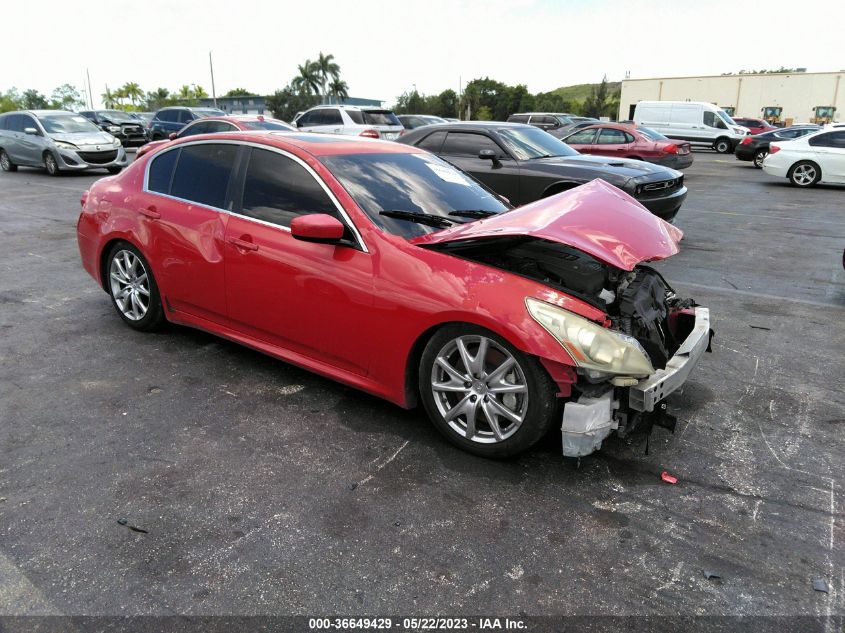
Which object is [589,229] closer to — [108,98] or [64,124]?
[64,124]

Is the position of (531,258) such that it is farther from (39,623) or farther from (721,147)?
(721,147)

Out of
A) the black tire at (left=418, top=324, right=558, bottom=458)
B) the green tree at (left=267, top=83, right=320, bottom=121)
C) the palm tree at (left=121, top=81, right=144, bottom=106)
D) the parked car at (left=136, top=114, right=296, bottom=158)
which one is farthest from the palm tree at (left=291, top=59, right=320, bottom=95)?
the black tire at (left=418, top=324, right=558, bottom=458)

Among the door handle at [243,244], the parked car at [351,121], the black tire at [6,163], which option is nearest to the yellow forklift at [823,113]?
the parked car at [351,121]

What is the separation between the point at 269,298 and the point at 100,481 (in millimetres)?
1426

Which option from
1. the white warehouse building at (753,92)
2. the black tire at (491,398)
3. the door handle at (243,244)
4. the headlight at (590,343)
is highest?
the white warehouse building at (753,92)

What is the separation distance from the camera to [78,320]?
216 inches

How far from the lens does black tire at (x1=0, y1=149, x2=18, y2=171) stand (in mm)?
18031

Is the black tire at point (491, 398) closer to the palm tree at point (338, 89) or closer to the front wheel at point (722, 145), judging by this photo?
the front wheel at point (722, 145)

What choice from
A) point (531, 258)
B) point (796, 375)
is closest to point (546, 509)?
point (531, 258)

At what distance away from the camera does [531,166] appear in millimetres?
8703

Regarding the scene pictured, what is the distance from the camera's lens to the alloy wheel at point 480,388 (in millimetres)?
3209

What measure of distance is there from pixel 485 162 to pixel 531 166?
68 cm

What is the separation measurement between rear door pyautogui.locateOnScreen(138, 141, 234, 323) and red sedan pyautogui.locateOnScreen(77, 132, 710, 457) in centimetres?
1

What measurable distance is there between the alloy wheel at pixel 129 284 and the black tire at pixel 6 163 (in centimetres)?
1616
